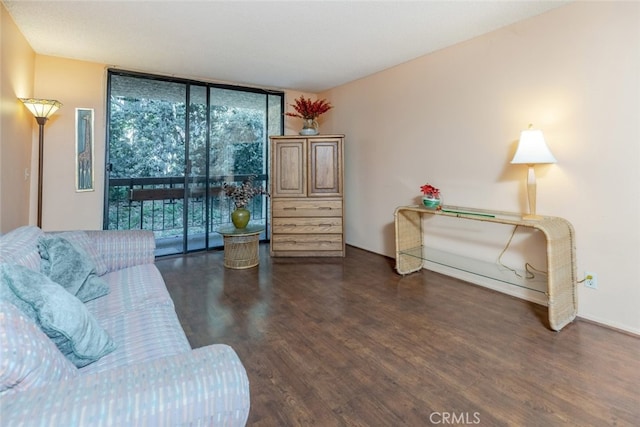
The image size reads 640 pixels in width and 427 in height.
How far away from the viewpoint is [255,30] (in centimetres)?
303

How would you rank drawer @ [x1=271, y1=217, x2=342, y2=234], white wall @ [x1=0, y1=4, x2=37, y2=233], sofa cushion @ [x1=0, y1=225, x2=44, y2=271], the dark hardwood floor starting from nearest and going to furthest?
sofa cushion @ [x1=0, y1=225, x2=44, y2=271], the dark hardwood floor, white wall @ [x1=0, y1=4, x2=37, y2=233], drawer @ [x1=271, y1=217, x2=342, y2=234]

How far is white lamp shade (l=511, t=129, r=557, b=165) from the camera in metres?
2.54

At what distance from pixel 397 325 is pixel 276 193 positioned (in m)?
2.53

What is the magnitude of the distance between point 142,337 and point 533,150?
283cm

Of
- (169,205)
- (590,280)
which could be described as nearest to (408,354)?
(590,280)

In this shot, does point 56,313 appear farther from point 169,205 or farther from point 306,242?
point 169,205

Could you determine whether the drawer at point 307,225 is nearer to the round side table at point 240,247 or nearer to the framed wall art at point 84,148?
the round side table at point 240,247

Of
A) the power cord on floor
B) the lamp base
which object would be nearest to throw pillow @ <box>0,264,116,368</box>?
the lamp base

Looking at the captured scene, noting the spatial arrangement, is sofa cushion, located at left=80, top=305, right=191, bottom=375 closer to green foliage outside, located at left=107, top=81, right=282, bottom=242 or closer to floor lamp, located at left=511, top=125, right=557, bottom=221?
floor lamp, located at left=511, top=125, right=557, bottom=221

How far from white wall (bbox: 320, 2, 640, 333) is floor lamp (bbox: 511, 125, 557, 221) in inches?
7.4

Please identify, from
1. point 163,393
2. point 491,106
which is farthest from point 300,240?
point 163,393

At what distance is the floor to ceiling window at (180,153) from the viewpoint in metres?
4.14

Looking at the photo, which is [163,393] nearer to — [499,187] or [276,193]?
[499,187]

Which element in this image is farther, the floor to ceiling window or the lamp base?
the floor to ceiling window
